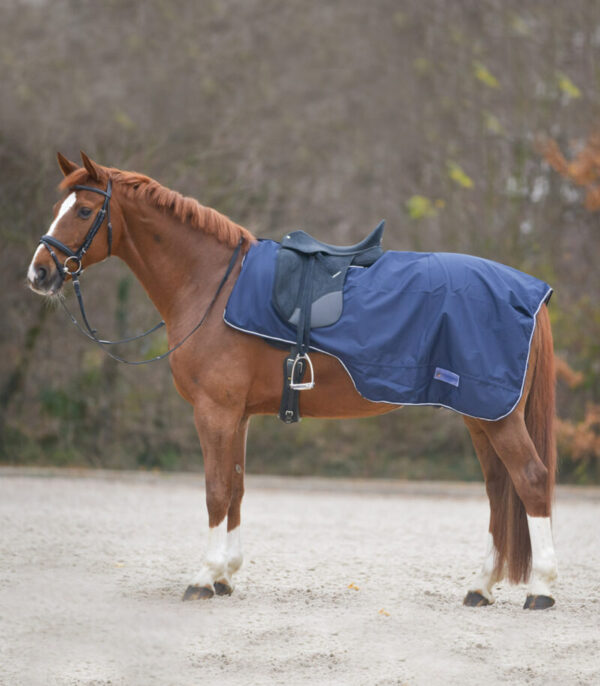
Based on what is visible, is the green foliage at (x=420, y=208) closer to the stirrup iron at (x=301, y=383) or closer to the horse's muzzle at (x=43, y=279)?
the stirrup iron at (x=301, y=383)

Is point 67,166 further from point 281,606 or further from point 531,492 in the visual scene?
point 531,492

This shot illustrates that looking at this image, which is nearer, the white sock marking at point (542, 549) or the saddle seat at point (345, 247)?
the white sock marking at point (542, 549)

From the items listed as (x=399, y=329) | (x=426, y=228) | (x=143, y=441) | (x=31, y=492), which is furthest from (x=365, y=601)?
(x=426, y=228)

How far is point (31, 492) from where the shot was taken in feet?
28.5

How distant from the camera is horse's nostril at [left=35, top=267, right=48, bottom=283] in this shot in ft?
14.2

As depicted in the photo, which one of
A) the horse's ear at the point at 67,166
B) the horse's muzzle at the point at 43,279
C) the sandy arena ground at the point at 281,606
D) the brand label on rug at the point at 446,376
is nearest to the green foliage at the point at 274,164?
the sandy arena ground at the point at 281,606

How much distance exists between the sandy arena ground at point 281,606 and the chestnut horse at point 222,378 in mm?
320

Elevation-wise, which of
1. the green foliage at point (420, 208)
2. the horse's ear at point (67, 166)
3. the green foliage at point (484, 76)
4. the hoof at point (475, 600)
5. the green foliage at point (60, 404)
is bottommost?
the hoof at point (475, 600)

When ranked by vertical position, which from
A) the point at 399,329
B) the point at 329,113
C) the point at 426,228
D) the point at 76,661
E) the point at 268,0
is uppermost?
the point at 268,0

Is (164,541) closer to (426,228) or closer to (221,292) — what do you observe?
(221,292)

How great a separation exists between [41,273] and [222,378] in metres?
1.09

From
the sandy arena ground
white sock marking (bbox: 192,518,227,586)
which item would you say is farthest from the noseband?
the sandy arena ground

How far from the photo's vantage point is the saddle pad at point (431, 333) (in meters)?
4.27

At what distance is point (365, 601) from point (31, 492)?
5.23 meters
